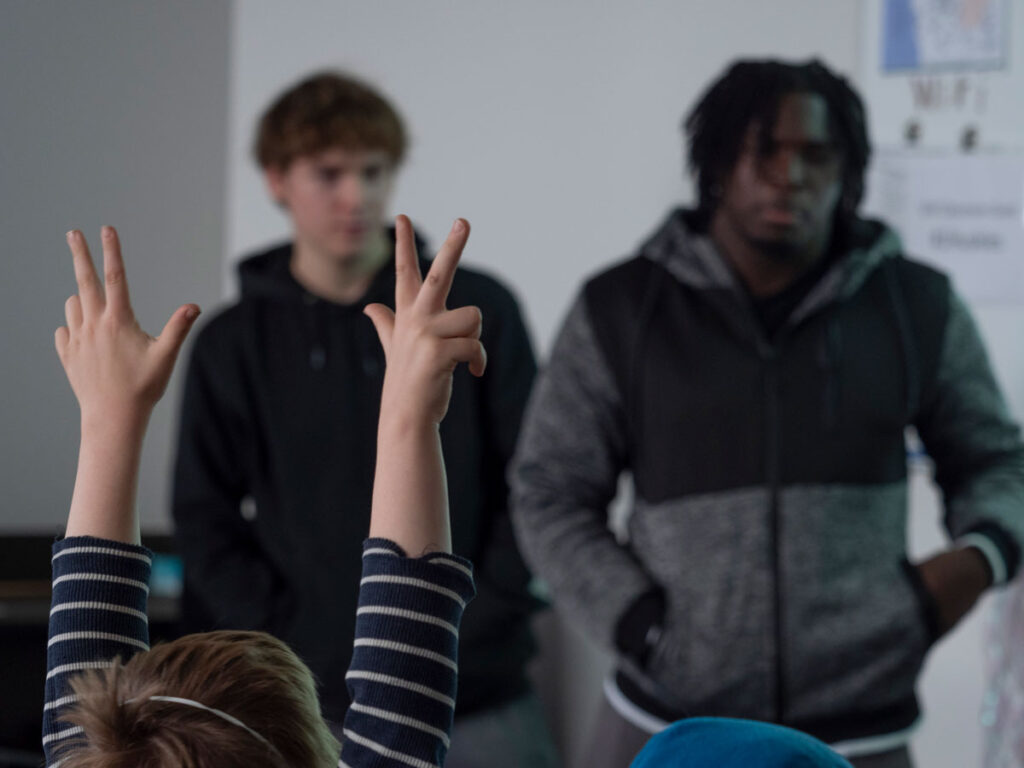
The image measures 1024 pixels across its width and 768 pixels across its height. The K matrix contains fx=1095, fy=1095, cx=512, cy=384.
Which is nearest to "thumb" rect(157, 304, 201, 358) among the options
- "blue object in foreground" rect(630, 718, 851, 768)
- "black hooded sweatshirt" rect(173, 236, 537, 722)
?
"blue object in foreground" rect(630, 718, 851, 768)

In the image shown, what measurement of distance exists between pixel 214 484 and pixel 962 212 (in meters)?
1.30

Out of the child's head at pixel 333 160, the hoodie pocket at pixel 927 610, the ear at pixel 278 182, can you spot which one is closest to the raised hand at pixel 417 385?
the hoodie pocket at pixel 927 610

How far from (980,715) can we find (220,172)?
5.90 feet

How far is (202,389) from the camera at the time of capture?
1.55 meters

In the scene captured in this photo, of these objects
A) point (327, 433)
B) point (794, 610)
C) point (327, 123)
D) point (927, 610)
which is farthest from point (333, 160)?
point (927, 610)

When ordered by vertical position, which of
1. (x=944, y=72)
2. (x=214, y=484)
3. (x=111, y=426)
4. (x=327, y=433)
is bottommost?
(x=214, y=484)

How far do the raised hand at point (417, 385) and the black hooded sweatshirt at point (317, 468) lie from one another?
693 millimetres

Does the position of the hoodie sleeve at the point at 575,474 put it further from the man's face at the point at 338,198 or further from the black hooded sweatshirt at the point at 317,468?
the man's face at the point at 338,198

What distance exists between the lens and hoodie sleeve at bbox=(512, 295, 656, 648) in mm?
1249

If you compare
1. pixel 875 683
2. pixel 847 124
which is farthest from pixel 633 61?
pixel 875 683

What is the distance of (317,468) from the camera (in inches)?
54.6

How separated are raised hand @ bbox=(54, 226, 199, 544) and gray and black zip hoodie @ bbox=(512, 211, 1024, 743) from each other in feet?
2.29

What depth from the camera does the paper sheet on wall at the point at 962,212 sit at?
1.84 meters

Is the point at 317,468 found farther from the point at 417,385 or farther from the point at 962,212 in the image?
the point at 962,212
